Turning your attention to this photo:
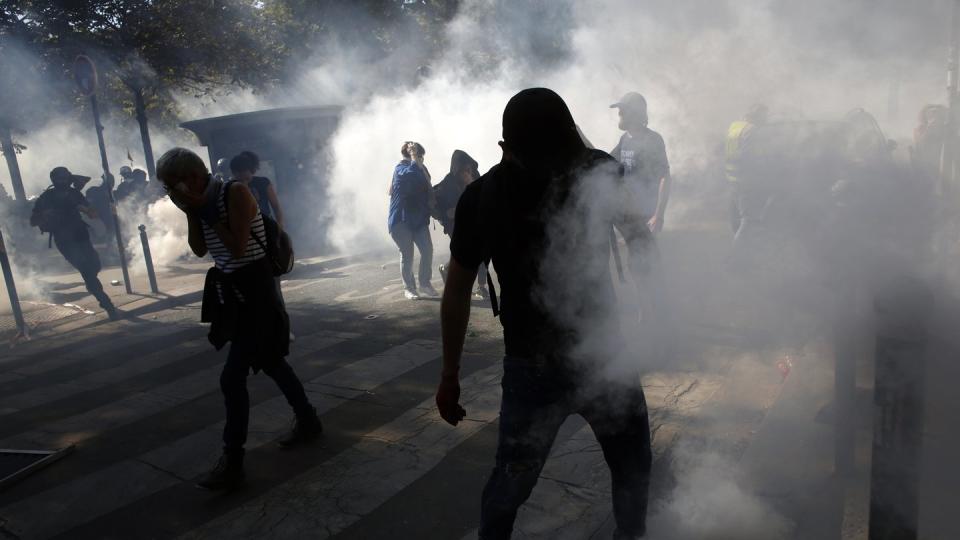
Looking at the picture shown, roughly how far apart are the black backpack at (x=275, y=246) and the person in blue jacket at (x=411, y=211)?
323cm

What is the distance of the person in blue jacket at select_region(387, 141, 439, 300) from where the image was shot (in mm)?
6809

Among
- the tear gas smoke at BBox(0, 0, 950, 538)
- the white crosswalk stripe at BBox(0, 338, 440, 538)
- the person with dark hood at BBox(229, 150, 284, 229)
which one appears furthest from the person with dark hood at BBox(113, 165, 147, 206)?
the white crosswalk stripe at BBox(0, 338, 440, 538)

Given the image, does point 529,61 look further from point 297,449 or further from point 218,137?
point 297,449

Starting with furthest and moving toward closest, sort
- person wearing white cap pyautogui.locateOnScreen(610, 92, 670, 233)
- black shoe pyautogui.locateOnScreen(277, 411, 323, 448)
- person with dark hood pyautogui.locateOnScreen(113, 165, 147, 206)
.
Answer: person with dark hood pyautogui.locateOnScreen(113, 165, 147, 206), person wearing white cap pyautogui.locateOnScreen(610, 92, 670, 233), black shoe pyautogui.locateOnScreen(277, 411, 323, 448)

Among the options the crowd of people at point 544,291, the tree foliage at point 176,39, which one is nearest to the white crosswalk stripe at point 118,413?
the crowd of people at point 544,291

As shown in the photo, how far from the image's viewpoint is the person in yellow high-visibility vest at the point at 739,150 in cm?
570

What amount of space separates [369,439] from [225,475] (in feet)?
2.49

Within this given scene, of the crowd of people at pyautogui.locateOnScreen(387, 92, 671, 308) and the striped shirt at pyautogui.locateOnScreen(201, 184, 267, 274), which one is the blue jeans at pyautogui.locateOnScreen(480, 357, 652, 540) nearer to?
the striped shirt at pyautogui.locateOnScreen(201, 184, 267, 274)

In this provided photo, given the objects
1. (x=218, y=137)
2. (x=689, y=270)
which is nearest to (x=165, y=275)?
(x=218, y=137)

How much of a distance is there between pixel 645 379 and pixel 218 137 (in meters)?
9.15

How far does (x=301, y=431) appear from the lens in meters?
3.68

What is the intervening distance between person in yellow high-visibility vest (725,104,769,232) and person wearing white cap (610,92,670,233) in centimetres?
96

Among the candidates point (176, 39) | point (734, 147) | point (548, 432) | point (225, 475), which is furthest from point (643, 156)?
point (176, 39)

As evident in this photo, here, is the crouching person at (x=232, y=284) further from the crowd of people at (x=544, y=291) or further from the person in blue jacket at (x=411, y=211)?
the person in blue jacket at (x=411, y=211)
